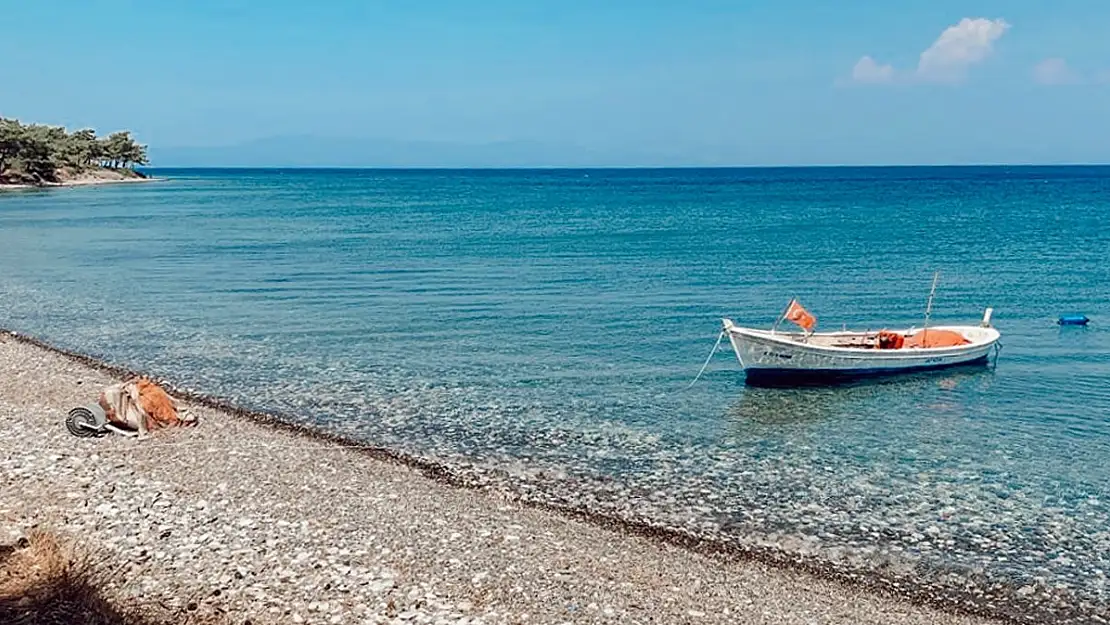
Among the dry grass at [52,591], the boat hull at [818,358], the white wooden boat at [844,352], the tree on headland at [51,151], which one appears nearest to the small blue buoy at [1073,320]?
the white wooden boat at [844,352]

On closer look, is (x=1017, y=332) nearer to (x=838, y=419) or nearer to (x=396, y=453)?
(x=838, y=419)

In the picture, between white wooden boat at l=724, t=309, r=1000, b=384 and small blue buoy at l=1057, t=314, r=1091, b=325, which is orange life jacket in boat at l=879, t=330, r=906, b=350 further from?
small blue buoy at l=1057, t=314, r=1091, b=325

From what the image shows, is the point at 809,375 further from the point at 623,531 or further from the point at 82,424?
the point at 82,424

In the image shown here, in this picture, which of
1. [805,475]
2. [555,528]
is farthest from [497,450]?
[805,475]

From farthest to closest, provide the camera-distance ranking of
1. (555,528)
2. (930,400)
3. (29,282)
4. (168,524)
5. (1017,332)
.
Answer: (29,282), (1017,332), (930,400), (555,528), (168,524)

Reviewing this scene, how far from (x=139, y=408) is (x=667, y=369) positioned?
14.0 metres

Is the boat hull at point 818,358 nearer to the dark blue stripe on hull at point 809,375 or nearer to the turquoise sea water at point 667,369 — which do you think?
the dark blue stripe on hull at point 809,375

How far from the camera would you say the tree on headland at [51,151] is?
134 m

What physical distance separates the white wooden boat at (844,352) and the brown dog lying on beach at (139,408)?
14.4 metres

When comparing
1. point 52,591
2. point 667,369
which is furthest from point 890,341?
point 52,591

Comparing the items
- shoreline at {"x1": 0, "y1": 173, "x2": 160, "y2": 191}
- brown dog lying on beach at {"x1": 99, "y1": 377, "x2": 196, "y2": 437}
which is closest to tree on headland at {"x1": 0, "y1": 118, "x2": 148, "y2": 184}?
shoreline at {"x1": 0, "y1": 173, "x2": 160, "y2": 191}

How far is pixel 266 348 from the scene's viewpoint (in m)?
29.7

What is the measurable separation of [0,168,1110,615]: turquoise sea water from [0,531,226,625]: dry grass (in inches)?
304

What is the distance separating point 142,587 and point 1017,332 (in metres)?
30.1
